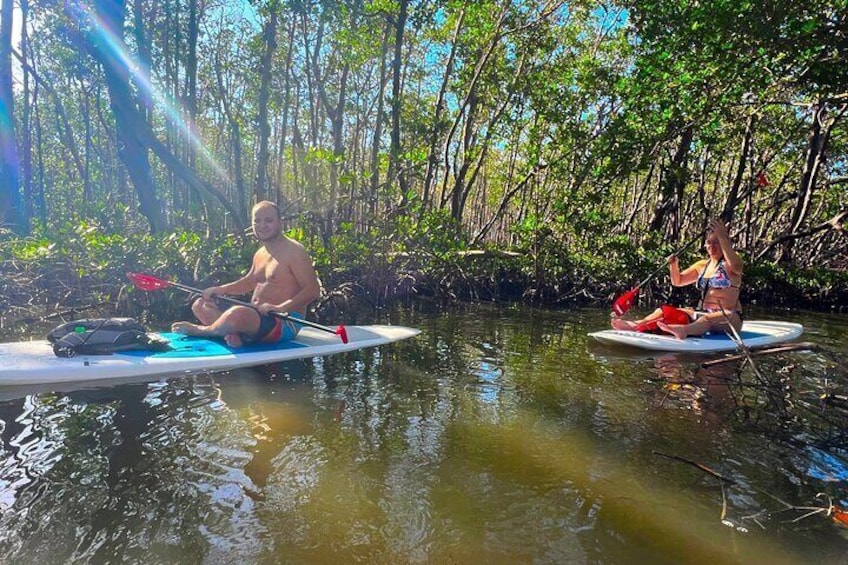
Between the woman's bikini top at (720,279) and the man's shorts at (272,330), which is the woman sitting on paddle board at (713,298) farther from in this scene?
the man's shorts at (272,330)

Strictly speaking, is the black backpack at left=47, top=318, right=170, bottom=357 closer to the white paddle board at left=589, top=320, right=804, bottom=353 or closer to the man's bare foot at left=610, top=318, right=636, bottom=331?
the white paddle board at left=589, top=320, right=804, bottom=353

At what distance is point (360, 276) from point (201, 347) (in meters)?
4.79

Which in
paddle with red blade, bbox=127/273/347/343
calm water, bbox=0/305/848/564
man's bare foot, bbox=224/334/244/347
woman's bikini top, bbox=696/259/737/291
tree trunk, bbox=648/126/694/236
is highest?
tree trunk, bbox=648/126/694/236

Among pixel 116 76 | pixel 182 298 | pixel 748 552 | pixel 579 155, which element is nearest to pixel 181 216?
pixel 116 76

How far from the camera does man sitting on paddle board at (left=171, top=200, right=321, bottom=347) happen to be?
16.3ft

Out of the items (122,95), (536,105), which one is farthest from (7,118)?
(536,105)

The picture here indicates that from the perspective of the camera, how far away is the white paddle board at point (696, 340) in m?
6.09

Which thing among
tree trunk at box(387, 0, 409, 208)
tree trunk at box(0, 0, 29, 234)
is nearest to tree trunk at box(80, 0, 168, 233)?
tree trunk at box(0, 0, 29, 234)

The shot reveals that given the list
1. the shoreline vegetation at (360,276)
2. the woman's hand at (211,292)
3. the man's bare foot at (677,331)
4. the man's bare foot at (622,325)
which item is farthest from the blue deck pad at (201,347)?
the man's bare foot at (677,331)

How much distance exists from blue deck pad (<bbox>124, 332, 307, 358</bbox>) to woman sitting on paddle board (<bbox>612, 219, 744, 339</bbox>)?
4.08m

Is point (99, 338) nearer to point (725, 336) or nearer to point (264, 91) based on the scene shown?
point (725, 336)

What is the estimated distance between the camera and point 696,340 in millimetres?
6207

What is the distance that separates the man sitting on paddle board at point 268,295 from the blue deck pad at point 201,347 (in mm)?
68

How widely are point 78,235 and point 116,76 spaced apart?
12.6 feet
